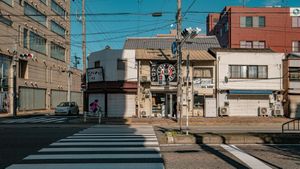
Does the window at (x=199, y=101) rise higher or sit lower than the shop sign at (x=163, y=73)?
lower

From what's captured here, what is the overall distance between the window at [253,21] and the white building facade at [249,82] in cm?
2690

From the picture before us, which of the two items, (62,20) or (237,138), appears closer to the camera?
(237,138)

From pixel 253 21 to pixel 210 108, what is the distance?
31.6 meters

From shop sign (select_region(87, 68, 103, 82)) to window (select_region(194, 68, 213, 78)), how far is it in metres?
8.91

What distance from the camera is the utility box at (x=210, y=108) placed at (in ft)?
122

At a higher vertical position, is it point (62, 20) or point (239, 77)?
point (62, 20)

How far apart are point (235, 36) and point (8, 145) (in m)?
54.4

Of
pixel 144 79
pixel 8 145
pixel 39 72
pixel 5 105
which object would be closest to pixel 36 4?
pixel 39 72

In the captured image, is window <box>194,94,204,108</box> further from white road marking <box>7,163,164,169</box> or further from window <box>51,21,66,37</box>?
window <box>51,21,66,37</box>

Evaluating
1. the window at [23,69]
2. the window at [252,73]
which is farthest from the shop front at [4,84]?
the window at [252,73]

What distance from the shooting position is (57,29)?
7125 centimetres

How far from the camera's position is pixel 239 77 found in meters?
38.1

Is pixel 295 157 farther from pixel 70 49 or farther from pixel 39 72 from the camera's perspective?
pixel 70 49

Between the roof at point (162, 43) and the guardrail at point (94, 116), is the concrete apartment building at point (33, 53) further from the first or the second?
the guardrail at point (94, 116)
